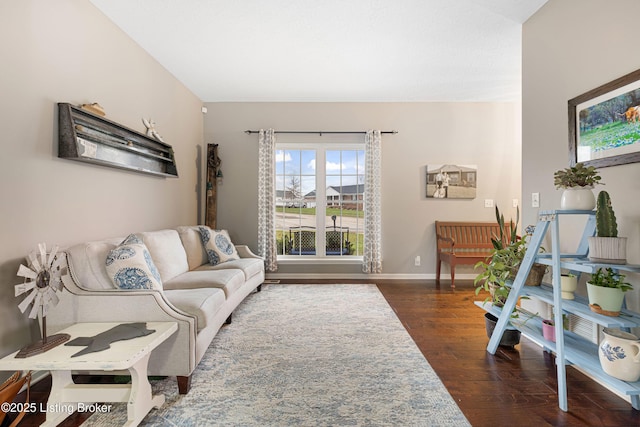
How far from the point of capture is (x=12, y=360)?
1366 mm

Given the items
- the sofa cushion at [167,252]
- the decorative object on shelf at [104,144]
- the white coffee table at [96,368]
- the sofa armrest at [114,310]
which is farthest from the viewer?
the sofa cushion at [167,252]

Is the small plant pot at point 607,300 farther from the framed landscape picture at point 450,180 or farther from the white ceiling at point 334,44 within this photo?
the framed landscape picture at point 450,180

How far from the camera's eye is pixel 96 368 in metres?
1.35

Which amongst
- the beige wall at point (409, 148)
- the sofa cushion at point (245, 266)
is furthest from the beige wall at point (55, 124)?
the beige wall at point (409, 148)

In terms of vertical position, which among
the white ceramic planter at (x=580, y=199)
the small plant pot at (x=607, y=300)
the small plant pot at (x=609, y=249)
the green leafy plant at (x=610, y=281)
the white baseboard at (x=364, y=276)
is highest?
the white ceramic planter at (x=580, y=199)

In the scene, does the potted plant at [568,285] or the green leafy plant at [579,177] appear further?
the potted plant at [568,285]

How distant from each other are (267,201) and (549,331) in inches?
142

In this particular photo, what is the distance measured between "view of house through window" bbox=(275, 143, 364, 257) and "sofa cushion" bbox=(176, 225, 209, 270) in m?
1.48

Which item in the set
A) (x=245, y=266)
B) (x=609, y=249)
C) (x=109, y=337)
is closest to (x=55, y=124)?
(x=109, y=337)

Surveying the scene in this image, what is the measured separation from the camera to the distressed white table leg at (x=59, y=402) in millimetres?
1494

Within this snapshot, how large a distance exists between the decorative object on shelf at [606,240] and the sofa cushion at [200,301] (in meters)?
2.49

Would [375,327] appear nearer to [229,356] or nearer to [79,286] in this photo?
[229,356]

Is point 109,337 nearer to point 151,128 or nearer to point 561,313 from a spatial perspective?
point 151,128

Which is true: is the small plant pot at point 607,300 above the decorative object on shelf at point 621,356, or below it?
above
